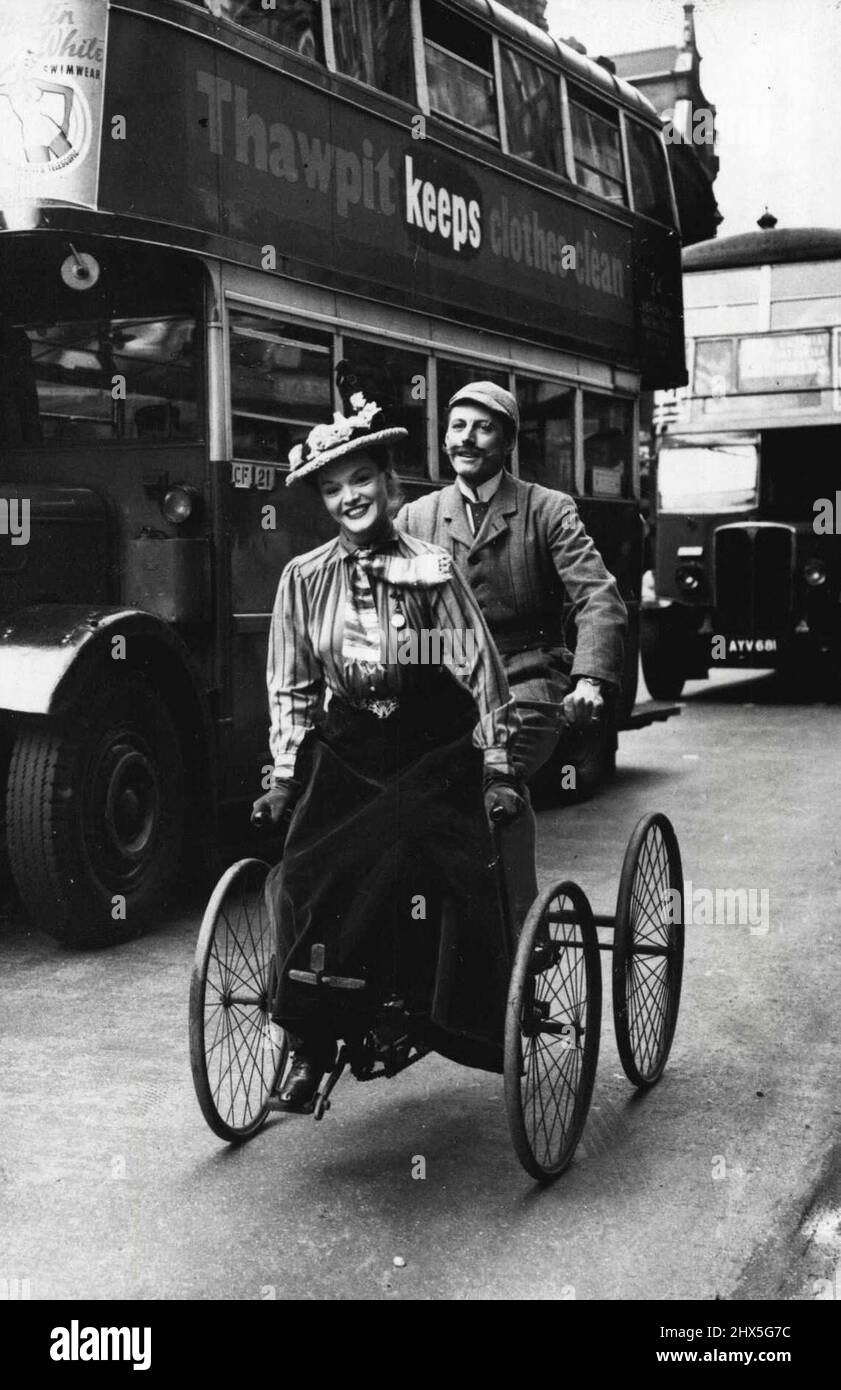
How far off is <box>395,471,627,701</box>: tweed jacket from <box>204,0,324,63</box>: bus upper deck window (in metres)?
2.85

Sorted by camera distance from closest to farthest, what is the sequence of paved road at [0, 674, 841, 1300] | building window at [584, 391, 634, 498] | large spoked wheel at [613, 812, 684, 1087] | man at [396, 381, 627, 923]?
paved road at [0, 674, 841, 1300] → large spoked wheel at [613, 812, 684, 1087] → man at [396, 381, 627, 923] → building window at [584, 391, 634, 498]

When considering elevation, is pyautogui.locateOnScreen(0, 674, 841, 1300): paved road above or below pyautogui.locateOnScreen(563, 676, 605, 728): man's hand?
below

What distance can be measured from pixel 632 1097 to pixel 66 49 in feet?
13.7

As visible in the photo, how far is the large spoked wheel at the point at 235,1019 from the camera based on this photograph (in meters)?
3.66

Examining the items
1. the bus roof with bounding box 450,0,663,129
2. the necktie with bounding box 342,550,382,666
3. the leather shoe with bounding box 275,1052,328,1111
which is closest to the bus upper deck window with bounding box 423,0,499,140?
the bus roof with bounding box 450,0,663,129

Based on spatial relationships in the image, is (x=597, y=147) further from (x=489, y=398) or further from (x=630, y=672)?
(x=489, y=398)

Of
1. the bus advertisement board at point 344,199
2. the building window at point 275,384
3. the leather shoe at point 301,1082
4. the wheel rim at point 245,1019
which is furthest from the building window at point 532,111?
the leather shoe at point 301,1082

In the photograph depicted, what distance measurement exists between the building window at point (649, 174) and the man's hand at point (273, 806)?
7.99 meters

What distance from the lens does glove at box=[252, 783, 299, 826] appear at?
3.67 m

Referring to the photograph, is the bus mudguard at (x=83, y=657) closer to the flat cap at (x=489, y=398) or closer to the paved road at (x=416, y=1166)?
the paved road at (x=416, y=1166)

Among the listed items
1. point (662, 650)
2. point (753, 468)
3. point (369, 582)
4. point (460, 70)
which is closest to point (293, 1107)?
point (369, 582)

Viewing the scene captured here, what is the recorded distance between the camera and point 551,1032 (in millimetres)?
3693

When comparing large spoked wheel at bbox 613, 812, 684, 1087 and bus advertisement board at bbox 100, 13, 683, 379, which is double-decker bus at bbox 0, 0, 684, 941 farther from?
large spoked wheel at bbox 613, 812, 684, 1087

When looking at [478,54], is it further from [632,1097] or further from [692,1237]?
[692,1237]
